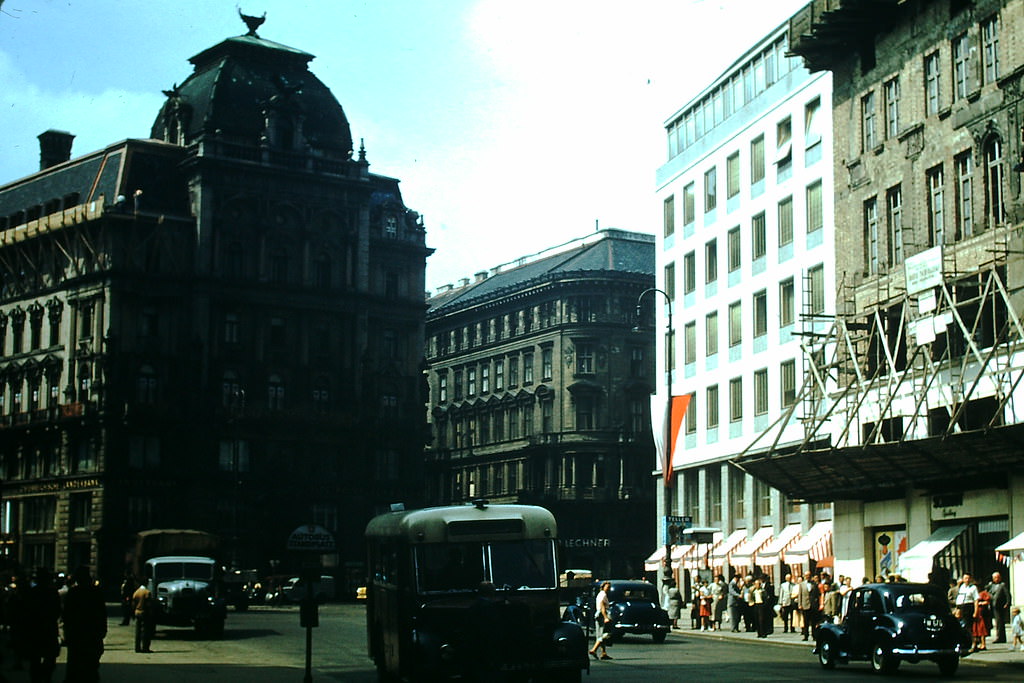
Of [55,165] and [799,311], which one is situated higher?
[55,165]

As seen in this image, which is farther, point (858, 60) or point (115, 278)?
point (115, 278)

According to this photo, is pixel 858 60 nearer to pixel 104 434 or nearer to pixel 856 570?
pixel 856 570

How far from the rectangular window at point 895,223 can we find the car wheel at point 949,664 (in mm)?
22516

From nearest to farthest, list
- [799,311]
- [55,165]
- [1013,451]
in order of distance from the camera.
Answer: [1013,451], [799,311], [55,165]

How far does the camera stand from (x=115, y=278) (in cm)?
9306

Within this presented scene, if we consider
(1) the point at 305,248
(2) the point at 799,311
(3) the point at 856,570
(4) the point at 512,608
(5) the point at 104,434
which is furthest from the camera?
(1) the point at 305,248

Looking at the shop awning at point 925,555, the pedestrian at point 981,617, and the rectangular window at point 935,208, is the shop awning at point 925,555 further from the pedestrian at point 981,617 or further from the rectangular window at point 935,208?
the rectangular window at point 935,208

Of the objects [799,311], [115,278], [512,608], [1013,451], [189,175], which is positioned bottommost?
[512,608]

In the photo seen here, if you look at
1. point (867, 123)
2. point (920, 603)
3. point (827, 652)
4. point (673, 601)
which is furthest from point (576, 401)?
point (920, 603)

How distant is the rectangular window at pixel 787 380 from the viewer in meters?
63.0

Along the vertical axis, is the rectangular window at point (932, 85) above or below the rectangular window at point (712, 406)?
above

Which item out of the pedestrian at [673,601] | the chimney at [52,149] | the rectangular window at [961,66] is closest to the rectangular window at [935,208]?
the rectangular window at [961,66]

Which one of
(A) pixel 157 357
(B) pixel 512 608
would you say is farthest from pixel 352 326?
(B) pixel 512 608

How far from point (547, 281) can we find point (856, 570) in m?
62.7
